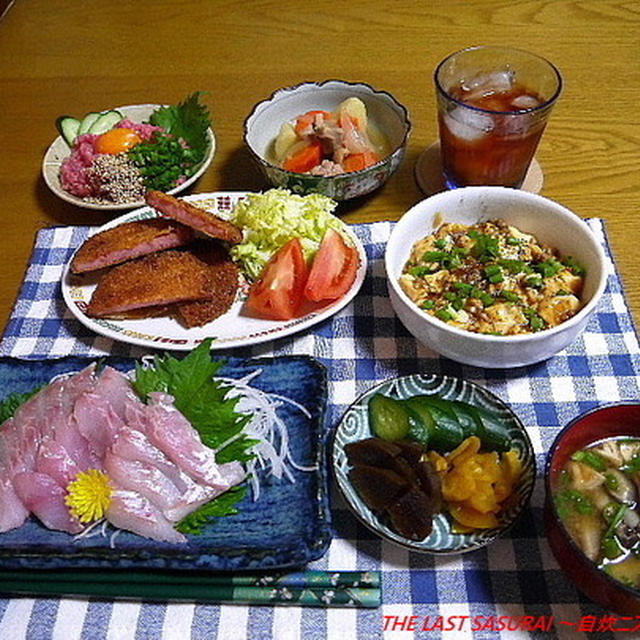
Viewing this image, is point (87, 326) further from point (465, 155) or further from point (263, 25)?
point (263, 25)

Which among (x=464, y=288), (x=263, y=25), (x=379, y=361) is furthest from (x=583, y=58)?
(x=379, y=361)

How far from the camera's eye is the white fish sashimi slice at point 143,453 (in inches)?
56.5

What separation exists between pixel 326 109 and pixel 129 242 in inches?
35.8

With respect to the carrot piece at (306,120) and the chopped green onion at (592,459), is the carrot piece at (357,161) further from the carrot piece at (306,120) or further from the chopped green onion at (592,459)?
the chopped green onion at (592,459)

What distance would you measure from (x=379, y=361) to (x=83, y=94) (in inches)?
69.9

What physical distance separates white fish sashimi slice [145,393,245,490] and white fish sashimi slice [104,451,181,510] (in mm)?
48

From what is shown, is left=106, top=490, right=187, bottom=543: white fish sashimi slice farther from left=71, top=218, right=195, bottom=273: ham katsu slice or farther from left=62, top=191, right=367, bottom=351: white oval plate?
left=71, top=218, right=195, bottom=273: ham katsu slice

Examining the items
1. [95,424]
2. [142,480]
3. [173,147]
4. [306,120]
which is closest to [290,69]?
[306,120]

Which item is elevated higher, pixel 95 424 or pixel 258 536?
pixel 95 424

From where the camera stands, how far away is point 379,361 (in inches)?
71.1

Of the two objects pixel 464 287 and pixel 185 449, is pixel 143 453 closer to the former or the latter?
pixel 185 449

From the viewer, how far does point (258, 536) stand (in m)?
1.41

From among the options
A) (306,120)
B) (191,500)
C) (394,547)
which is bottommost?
(394,547)

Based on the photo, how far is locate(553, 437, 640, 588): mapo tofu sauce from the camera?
1240 millimetres
